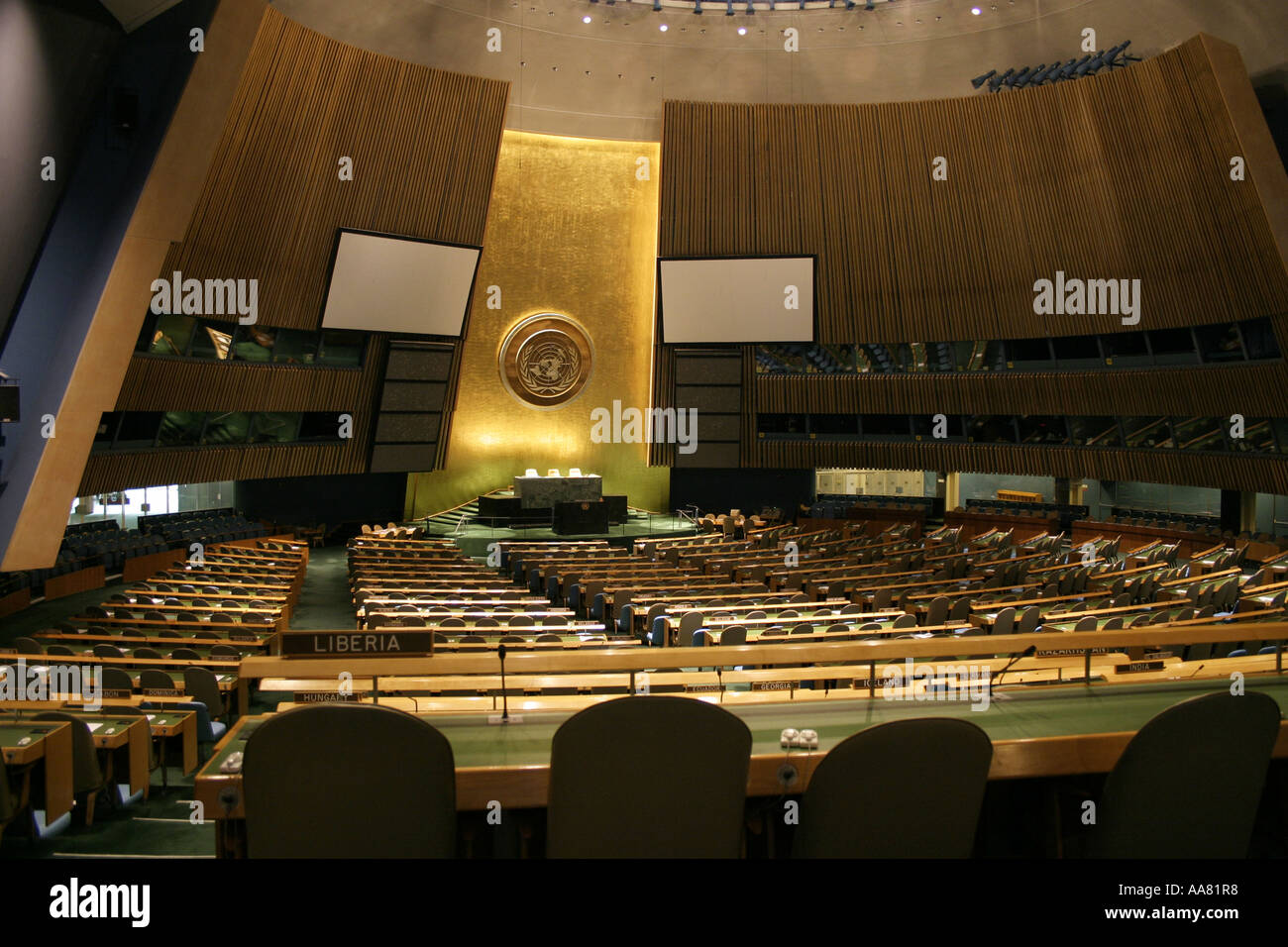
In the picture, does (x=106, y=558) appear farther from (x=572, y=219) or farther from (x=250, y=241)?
(x=572, y=219)

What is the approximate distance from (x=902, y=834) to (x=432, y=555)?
16.7 meters

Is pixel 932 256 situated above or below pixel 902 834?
above

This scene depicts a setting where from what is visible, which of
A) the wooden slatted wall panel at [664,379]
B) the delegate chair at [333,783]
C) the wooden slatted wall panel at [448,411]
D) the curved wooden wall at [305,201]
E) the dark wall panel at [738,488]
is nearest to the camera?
the delegate chair at [333,783]

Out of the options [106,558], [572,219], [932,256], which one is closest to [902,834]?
[106,558]

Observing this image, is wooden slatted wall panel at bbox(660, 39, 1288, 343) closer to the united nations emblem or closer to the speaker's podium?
the united nations emblem

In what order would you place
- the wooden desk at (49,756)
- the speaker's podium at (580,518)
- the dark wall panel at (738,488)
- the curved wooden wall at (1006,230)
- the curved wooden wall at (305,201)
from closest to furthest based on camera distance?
the wooden desk at (49,756) → the curved wooden wall at (1006,230) → the curved wooden wall at (305,201) → the speaker's podium at (580,518) → the dark wall panel at (738,488)

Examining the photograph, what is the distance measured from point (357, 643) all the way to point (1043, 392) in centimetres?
1998

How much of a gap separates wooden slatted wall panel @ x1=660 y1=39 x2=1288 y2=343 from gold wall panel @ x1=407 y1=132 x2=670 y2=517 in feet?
10.0

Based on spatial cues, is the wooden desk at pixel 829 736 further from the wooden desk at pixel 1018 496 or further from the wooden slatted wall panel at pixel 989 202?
the wooden desk at pixel 1018 496

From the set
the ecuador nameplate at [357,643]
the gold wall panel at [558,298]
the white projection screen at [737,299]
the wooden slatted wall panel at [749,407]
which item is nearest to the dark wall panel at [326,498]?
the gold wall panel at [558,298]

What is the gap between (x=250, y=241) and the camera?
1697 cm

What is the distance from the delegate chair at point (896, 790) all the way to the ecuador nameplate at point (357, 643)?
1372 mm

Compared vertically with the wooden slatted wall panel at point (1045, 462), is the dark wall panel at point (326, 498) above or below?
below

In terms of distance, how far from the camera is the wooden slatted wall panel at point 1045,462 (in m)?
16.5
